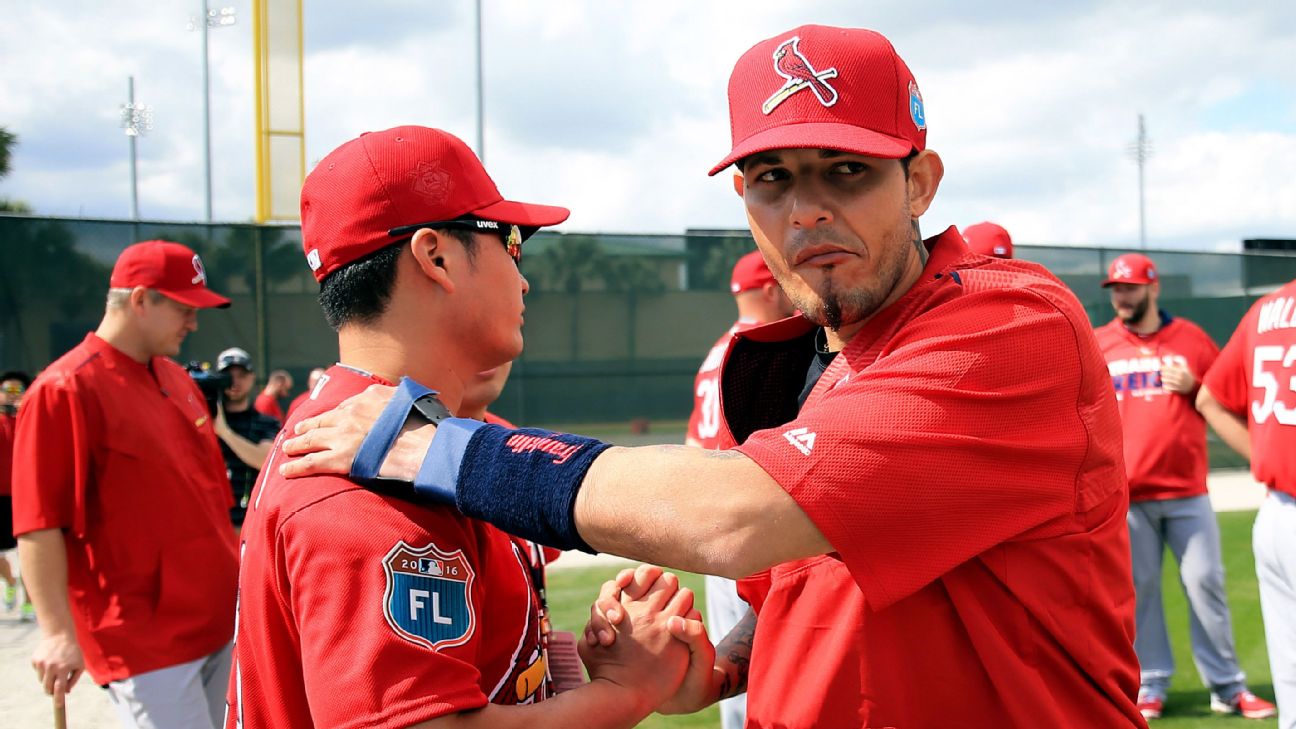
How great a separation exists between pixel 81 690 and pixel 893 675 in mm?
6301

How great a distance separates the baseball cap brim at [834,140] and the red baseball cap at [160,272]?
3.15 m

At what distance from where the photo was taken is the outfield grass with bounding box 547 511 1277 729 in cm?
563

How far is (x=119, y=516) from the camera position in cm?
386

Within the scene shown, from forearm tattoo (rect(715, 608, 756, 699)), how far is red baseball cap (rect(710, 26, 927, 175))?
105 cm

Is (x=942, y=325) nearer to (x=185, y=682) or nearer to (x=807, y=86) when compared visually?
(x=807, y=86)

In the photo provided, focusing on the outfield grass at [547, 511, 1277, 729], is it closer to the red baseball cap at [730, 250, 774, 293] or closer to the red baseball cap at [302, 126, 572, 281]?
the red baseball cap at [730, 250, 774, 293]

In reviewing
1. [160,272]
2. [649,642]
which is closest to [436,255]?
[649,642]

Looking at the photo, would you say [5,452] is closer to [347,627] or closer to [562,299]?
[562,299]

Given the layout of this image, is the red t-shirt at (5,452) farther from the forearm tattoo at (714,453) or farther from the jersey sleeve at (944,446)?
the jersey sleeve at (944,446)

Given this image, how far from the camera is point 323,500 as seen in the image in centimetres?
159

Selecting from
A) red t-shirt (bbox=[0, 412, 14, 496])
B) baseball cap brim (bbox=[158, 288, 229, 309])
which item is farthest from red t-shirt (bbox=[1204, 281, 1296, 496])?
red t-shirt (bbox=[0, 412, 14, 496])

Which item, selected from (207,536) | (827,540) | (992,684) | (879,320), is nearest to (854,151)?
(879,320)

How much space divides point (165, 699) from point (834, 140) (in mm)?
3380

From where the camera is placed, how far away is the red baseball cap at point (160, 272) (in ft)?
13.6
